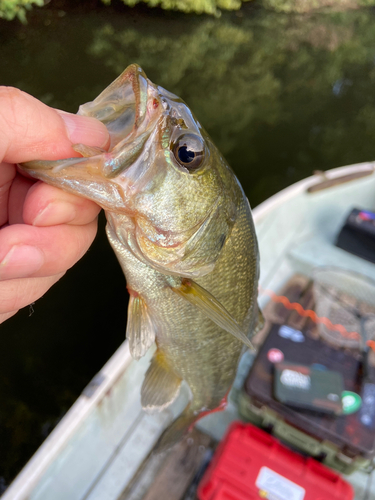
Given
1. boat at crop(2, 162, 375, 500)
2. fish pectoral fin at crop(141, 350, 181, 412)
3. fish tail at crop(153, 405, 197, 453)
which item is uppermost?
fish pectoral fin at crop(141, 350, 181, 412)

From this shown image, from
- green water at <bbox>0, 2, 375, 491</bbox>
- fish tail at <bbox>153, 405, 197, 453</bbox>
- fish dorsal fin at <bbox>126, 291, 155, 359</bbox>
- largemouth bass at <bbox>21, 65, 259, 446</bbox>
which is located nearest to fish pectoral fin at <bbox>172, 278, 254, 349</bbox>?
largemouth bass at <bbox>21, 65, 259, 446</bbox>

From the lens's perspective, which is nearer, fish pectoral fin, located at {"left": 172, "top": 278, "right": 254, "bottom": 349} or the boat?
fish pectoral fin, located at {"left": 172, "top": 278, "right": 254, "bottom": 349}

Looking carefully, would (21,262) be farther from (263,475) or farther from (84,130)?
(263,475)

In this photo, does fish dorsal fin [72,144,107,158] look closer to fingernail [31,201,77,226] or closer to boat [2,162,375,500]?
fingernail [31,201,77,226]

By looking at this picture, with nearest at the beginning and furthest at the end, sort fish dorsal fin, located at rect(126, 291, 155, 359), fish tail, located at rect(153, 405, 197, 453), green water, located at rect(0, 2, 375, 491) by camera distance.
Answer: fish dorsal fin, located at rect(126, 291, 155, 359) → fish tail, located at rect(153, 405, 197, 453) → green water, located at rect(0, 2, 375, 491)

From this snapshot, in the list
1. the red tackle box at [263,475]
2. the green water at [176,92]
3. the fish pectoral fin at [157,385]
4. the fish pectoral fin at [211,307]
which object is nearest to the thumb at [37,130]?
the fish pectoral fin at [211,307]

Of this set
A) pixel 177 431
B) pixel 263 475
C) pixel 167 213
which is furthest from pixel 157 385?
pixel 167 213
